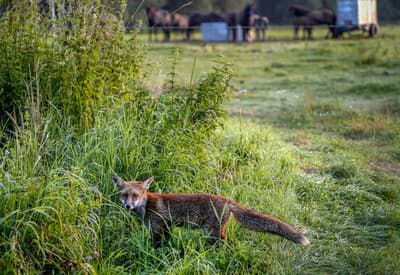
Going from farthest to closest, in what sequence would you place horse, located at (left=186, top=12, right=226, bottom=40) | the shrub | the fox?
horse, located at (left=186, top=12, right=226, bottom=40)
the shrub
the fox

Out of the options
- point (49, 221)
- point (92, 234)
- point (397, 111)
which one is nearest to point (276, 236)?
point (92, 234)

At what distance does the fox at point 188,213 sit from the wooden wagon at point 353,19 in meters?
28.5

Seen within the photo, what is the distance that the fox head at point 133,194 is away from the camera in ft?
16.1

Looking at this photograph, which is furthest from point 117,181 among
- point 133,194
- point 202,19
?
point 202,19

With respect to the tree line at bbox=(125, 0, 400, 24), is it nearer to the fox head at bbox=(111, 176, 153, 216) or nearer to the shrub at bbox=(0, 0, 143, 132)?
the shrub at bbox=(0, 0, 143, 132)

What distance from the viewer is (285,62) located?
20.1 metres

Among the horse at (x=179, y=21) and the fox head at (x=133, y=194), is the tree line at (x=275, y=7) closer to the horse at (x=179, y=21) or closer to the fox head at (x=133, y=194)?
the horse at (x=179, y=21)

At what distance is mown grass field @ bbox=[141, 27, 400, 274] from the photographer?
512 cm

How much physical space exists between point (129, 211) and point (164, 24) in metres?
30.4

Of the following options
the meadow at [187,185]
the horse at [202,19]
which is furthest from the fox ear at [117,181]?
the horse at [202,19]

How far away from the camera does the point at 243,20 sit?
112ft

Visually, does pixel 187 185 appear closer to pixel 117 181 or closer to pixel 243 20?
pixel 117 181

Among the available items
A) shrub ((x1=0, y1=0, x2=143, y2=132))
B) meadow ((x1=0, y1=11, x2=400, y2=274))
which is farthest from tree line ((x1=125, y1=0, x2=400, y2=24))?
shrub ((x1=0, y1=0, x2=143, y2=132))

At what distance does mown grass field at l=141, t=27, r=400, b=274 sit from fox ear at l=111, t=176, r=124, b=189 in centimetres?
103
